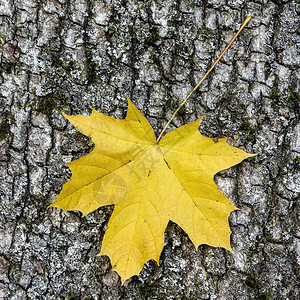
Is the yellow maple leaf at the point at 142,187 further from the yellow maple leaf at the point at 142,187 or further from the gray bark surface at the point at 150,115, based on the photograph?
the gray bark surface at the point at 150,115

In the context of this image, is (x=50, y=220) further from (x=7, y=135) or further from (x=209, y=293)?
(x=209, y=293)

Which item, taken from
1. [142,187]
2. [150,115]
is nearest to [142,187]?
[142,187]

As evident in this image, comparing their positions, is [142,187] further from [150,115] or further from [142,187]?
[150,115]

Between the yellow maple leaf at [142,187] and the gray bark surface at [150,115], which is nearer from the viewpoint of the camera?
the yellow maple leaf at [142,187]

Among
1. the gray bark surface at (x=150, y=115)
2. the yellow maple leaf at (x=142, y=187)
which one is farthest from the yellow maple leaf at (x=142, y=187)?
the gray bark surface at (x=150, y=115)

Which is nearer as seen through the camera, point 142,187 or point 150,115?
point 142,187
